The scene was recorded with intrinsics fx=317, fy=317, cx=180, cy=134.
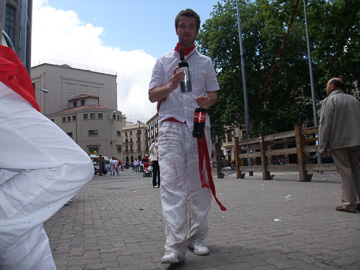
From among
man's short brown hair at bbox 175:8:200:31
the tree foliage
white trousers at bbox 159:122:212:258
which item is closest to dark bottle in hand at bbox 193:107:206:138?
white trousers at bbox 159:122:212:258

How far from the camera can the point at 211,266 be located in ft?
8.13

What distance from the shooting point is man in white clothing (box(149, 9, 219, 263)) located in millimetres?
2609

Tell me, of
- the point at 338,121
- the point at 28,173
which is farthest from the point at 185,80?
the point at 338,121

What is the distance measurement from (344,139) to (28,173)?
4.69 m

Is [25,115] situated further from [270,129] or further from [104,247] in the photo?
[270,129]

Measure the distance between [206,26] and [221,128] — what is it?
10.2m

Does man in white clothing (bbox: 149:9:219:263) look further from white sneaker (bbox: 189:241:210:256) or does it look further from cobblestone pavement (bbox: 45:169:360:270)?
cobblestone pavement (bbox: 45:169:360:270)

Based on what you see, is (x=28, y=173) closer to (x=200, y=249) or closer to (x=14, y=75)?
(x=14, y=75)

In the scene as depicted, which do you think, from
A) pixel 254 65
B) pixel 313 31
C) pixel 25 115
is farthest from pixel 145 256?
pixel 254 65

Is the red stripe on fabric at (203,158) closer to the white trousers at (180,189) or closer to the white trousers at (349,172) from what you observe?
the white trousers at (180,189)

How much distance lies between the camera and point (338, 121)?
15.9 ft

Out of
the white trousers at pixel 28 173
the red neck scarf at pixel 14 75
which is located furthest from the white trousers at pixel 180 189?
the red neck scarf at pixel 14 75

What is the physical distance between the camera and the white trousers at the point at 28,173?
3.50 feet

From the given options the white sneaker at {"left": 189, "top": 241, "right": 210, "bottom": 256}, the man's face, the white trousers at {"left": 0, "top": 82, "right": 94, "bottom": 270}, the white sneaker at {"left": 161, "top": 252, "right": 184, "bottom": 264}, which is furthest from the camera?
the man's face
